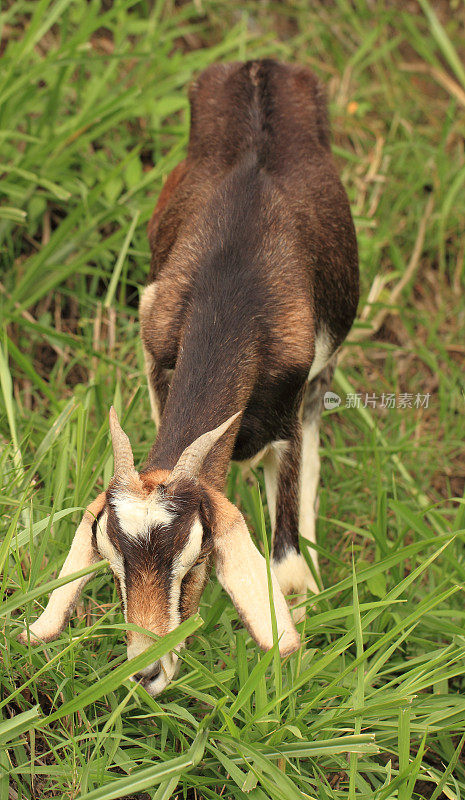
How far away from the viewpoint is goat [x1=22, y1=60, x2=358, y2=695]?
9.32 feet

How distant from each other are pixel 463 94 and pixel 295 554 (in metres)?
4.25

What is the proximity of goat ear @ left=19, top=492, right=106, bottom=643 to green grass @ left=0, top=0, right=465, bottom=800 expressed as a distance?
0.22 feet

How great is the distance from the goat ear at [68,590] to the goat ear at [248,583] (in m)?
0.41

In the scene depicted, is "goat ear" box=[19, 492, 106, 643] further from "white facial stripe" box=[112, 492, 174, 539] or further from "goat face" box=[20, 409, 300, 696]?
"white facial stripe" box=[112, 492, 174, 539]

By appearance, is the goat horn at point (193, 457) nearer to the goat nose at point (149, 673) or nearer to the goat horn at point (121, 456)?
the goat horn at point (121, 456)

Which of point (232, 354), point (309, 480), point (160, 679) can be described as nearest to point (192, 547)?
point (160, 679)

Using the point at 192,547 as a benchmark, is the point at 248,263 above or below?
above

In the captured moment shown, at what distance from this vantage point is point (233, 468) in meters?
4.25

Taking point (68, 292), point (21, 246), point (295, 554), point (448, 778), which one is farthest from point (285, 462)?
point (21, 246)

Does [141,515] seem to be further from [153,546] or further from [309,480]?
[309,480]

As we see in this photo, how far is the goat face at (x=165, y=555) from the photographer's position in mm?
2793

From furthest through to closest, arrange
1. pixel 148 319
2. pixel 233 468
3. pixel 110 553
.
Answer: pixel 233 468
pixel 148 319
pixel 110 553

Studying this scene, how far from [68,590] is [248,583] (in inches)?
23.4

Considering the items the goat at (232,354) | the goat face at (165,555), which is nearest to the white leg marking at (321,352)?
the goat at (232,354)
